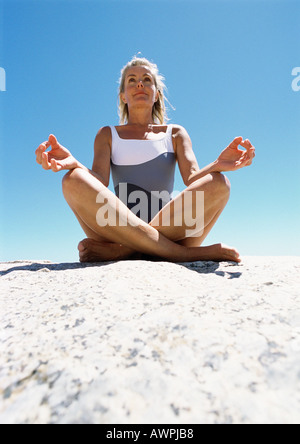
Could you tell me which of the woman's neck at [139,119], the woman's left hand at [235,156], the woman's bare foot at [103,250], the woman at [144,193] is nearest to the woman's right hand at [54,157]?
the woman at [144,193]

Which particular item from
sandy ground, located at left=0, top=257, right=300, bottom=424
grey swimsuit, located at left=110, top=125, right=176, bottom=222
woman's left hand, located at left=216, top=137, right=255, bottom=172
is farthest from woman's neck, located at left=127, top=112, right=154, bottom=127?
sandy ground, located at left=0, top=257, right=300, bottom=424

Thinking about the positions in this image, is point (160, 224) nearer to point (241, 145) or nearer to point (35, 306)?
point (241, 145)

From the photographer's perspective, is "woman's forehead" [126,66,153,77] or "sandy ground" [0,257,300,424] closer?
"sandy ground" [0,257,300,424]

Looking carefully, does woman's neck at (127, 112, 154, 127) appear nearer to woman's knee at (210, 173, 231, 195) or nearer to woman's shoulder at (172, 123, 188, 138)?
woman's shoulder at (172, 123, 188, 138)

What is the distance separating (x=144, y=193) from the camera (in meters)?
2.68

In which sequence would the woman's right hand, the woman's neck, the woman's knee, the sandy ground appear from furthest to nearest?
the woman's neck, the woman's knee, the woman's right hand, the sandy ground

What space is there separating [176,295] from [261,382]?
0.53m

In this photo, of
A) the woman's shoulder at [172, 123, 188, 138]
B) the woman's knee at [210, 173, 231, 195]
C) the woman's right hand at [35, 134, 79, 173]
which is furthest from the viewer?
the woman's shoulder at [172, 123, 188, 138]

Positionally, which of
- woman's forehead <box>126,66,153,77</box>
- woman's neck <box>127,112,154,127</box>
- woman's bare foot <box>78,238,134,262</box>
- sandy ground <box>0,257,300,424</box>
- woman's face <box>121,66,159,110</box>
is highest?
woman's forehead <box>126,66,153,77</box>

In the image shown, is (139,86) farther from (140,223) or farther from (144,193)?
(140,223)

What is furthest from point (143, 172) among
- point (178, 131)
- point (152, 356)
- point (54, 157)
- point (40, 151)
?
point (152, 356)

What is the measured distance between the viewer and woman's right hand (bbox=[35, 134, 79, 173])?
1898 millimetres

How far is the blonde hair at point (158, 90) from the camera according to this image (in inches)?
122

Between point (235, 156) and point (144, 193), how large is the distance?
920 millimetres
